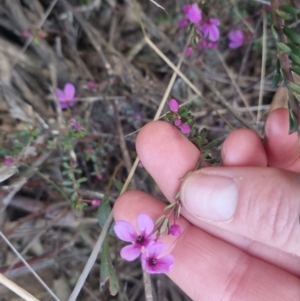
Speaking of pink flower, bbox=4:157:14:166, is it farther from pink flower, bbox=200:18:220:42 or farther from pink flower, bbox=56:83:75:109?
pink flower, bbox=200:18:220:42

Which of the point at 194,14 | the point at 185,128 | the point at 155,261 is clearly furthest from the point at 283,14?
the point at 155,261

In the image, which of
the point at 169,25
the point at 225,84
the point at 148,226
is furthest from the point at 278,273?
the point at 169,25

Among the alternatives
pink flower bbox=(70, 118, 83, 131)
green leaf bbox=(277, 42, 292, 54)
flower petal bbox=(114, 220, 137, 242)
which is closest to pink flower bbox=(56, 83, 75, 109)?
pink flower bbox=(70, 118, 83, 131)

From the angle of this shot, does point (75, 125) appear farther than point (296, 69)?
Yes

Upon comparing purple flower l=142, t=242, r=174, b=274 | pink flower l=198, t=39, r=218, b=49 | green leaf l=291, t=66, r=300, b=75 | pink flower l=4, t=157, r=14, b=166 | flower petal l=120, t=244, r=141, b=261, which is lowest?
purple flower l=142, t=242, r=174, b=274

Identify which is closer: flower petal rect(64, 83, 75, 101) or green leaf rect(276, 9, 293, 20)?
green leaf rect(276, 9, 293, 20)

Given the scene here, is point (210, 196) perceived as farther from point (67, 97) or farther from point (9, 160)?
point (67, 97)

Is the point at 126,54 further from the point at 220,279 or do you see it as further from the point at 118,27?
the point at 220,279

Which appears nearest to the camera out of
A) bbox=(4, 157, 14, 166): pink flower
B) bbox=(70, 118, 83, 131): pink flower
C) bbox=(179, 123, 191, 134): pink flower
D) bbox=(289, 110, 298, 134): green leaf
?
bbox=(289, 110, 298, 134): green leaf
